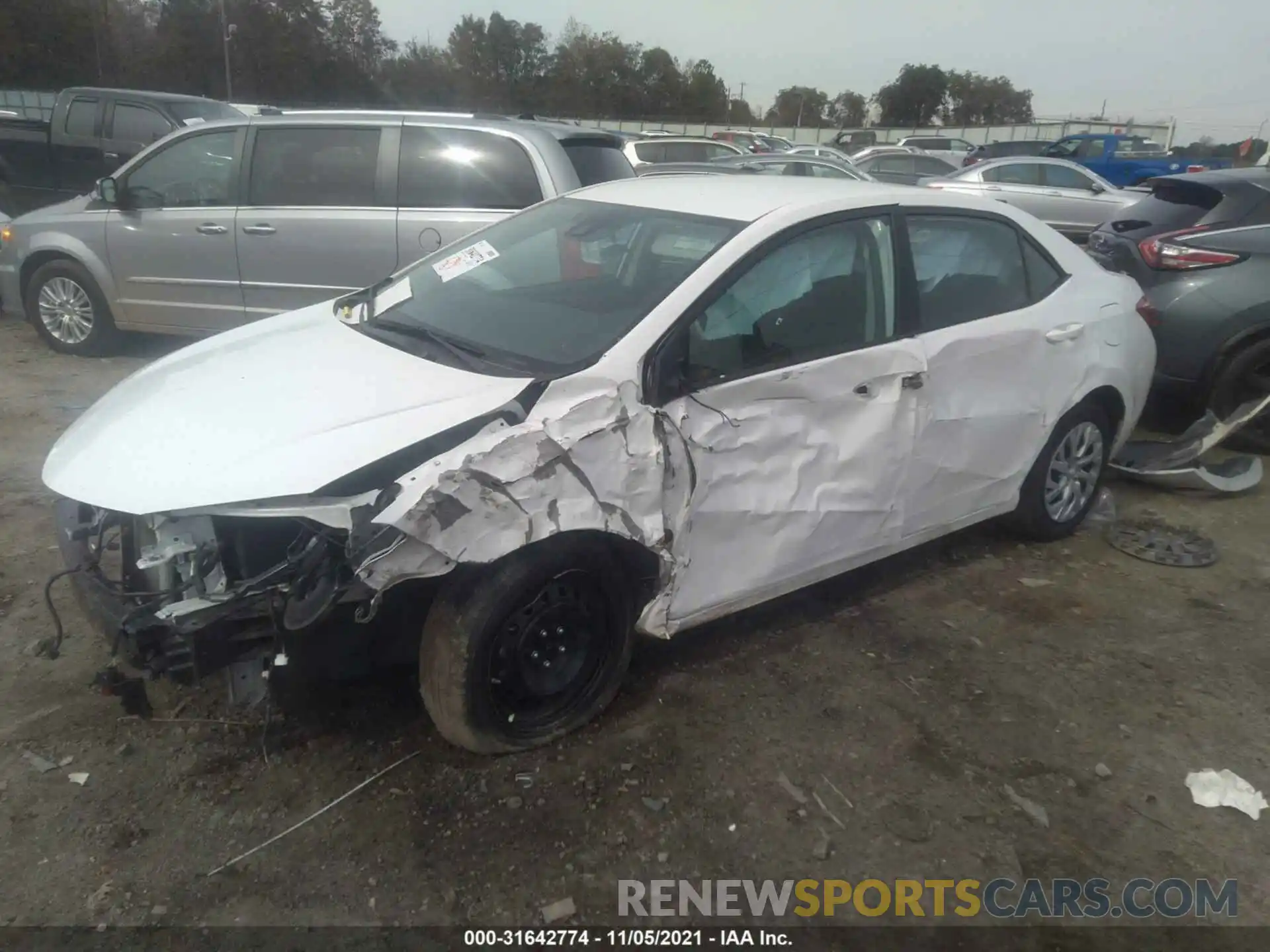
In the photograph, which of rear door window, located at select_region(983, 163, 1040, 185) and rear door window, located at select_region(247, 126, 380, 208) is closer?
rear door window, located at select_region(247, 126, 380, 208)

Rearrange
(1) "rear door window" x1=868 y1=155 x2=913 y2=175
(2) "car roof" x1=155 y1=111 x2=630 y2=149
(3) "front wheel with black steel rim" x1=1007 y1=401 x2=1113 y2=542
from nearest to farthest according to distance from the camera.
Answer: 1. (3) "front wheel with black steel rim" x1=1007 y1=401 x2=1113 y2=542
2. (2) "car roof" x1=155 y1=111 x2=630 y2=149
3. (1) "rear door window" x1=868 y1=155 x2=913 y2=175

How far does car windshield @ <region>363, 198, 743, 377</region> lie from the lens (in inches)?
116

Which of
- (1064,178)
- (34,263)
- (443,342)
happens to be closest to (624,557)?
(443,342)

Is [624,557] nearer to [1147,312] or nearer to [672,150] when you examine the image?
[1147,312]

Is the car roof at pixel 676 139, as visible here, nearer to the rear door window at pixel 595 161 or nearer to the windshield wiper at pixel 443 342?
the rear door window at pixel 595 161

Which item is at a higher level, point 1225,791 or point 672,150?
point 672,150

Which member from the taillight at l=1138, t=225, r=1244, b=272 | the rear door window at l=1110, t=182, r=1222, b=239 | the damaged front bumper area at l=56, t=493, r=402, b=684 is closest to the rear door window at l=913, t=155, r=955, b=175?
the rear door window at l=1110, t=182, r=1222, b=239

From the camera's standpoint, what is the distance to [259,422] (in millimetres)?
2664

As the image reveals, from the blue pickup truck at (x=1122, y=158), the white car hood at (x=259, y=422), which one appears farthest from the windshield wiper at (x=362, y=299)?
the blue pickup truck at (x=1122, y=158)

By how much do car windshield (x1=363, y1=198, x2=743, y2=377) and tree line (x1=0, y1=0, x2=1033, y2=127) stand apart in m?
15.3

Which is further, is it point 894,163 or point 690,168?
point 894,163

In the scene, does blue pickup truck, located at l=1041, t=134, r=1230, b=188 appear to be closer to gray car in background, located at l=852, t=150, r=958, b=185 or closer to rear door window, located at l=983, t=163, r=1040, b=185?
gray car in background, located at l=852, t=150, r=958, b=185

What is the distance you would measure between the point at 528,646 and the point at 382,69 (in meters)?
57.3

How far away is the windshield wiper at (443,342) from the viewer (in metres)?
2.95
